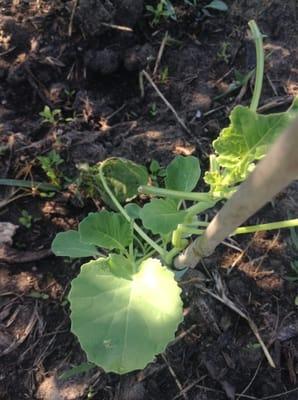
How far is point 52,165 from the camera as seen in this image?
1924 millimetres

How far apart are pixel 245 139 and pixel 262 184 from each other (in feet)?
1.47

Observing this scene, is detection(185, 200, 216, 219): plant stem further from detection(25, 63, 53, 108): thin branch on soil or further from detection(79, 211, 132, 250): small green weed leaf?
detection(25, 63, 53, 108): thin branch on soil

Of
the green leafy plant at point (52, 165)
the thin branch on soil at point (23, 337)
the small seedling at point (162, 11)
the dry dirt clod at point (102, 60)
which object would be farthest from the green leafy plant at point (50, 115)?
the thin branch on soil at point (23, 337)

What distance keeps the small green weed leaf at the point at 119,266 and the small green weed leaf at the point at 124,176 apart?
360mm

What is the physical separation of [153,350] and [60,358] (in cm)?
58

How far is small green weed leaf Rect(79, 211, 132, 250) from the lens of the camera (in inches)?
56.4

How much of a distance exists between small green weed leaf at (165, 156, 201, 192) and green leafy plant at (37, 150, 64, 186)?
533 mm

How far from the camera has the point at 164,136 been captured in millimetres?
2055

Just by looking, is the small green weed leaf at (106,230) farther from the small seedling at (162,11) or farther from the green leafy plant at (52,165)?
the small seedling at (162,11)

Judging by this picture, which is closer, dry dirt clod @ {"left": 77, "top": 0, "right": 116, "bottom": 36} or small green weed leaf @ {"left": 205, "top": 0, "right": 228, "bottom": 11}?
dry dirt clod @ {"left": 77, "top": 0, "right": 116, "bottom": 36}

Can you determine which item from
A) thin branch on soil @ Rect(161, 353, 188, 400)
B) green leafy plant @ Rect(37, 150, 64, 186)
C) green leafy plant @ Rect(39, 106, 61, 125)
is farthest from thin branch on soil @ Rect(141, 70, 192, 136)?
thin branch on soil @ Rect(161, 353, 188, 400)

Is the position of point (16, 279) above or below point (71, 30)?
below

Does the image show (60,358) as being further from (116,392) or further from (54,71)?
(54,71)

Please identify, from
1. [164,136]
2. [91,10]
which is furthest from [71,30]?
[164,136]
